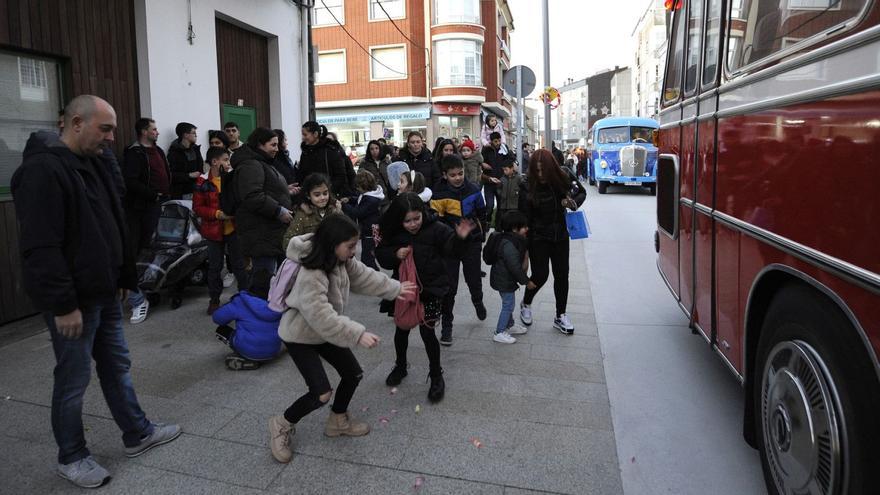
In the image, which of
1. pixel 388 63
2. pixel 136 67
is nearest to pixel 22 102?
pixel 136 67

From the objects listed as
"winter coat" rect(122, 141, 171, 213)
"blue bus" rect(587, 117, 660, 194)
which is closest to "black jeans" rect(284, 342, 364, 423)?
"winter coat" rect(122, 141, 171, 213)

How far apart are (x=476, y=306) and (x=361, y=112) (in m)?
28.5

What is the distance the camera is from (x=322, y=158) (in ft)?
23.3

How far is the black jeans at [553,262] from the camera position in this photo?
5.41 m

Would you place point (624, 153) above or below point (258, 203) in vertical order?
above

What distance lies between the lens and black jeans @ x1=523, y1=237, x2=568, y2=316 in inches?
213

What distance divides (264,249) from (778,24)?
4.17 meters

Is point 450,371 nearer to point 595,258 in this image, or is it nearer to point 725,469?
point 725,469

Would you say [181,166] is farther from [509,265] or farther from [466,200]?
[509,265]

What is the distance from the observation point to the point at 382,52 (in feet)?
106

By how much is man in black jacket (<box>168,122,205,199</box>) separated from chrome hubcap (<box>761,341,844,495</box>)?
6302 millimetres

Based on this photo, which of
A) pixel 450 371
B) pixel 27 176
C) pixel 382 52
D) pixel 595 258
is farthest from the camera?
pixel 382 52

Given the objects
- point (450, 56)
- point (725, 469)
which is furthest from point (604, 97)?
point (725, 469)

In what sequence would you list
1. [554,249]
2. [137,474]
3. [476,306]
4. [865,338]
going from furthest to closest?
1. [476,306]
2. [554,249]
3. [137,474]
4. [865,338]
